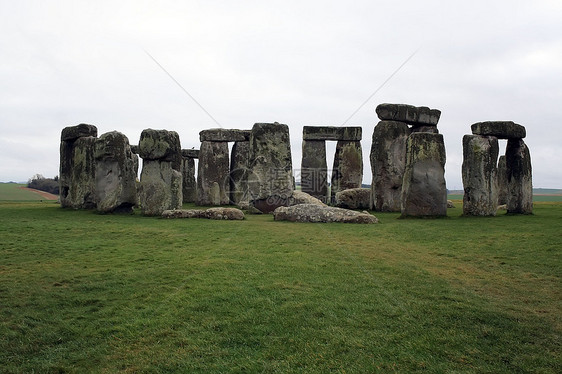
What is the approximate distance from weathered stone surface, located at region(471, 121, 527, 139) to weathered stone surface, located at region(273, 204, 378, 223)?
14.2 ft

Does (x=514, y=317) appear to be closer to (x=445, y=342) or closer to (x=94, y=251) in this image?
(x=445, y=342)

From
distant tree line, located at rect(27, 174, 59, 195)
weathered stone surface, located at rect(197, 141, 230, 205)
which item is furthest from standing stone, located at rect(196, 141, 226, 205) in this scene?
distant tree line, located at rect(27, 174, 59, 195)

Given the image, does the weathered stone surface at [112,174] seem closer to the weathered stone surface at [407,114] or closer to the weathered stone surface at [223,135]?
the weathered stone surface at [223,135]

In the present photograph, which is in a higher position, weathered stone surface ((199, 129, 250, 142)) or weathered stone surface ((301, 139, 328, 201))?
weathered stone surface ((199, 129, 250, 142))

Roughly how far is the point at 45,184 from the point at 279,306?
115 feet

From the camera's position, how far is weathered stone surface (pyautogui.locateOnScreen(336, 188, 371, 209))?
15641 millimetres

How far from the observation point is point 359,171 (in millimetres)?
20688

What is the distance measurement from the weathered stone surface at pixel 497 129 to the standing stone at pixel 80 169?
1192 cm

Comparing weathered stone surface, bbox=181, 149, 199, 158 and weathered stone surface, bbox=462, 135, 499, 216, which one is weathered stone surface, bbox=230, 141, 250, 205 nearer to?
weathered stone surface, bbox=181, 149, 199, 158

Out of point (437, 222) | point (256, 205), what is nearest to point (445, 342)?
point (437, 222)

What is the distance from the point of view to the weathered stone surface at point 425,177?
1136 cm

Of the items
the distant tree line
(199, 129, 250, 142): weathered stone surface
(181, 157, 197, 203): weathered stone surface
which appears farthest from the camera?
the distant tree line

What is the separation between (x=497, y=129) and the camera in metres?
12.2

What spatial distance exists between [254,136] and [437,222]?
6426 millimetres
